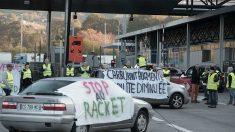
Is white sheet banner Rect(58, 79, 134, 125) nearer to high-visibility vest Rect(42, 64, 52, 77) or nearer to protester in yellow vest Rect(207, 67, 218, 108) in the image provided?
protester in yellow vest Rect(207, 67, 218, 108)

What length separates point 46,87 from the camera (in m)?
11.5

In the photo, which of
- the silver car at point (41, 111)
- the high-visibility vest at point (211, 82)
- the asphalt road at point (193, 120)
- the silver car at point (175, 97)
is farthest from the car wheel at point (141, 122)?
the high-visibility vest at point (211, 82)

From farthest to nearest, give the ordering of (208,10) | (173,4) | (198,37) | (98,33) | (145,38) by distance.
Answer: (98,33) < (145,38) < (198,37) < (208,10) < (173,4)

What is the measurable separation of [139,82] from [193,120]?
399cm

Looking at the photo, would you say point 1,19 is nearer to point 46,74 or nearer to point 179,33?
point 179,33

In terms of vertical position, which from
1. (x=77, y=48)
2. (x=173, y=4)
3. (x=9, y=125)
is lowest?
(x=9, y=125)

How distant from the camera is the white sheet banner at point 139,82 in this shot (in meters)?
20.5

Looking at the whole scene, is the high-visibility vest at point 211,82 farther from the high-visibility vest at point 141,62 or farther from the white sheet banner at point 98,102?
the white sheet banner at point 98,102

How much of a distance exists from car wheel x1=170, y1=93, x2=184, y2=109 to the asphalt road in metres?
0.25

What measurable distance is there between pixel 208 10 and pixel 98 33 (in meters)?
119

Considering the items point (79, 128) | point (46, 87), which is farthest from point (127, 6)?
point (79, 128)

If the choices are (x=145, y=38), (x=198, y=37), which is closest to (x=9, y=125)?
(x=198, y=37)

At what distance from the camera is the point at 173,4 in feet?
126

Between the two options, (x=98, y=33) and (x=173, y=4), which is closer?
(x=173, y=4)
